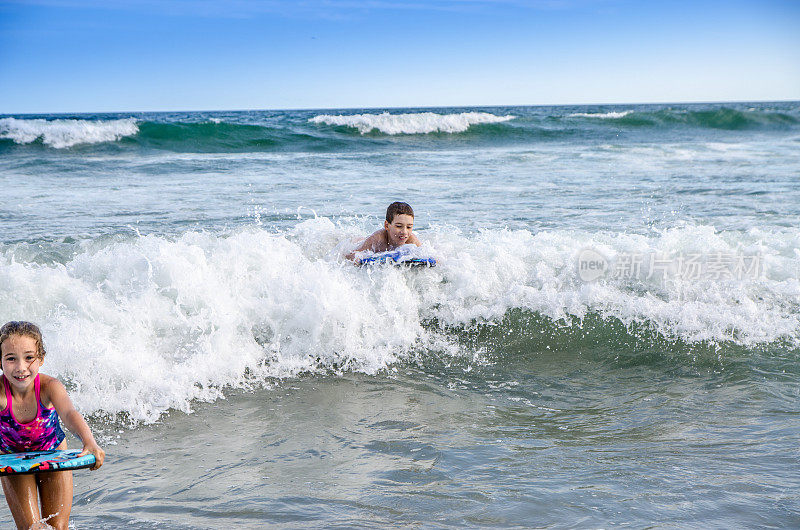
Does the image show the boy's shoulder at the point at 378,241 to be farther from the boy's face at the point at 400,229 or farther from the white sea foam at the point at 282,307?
the white sea foam at the point at 282,307

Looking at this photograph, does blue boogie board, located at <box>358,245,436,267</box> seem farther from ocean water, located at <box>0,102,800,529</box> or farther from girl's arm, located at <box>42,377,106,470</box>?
girl's arm, located at <box>42,377,106,470</box>

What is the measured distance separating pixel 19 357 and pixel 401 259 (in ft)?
12.5

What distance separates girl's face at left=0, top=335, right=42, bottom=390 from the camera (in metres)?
2.61

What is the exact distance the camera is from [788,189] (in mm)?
11828

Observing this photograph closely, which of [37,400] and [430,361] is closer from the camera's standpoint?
[37,400]

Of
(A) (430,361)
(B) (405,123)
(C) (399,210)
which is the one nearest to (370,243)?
(C) (399,210)

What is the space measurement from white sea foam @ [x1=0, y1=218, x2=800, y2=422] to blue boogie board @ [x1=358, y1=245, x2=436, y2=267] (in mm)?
92

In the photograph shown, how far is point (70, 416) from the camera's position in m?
2.73

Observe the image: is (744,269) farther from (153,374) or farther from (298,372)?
(153,374)

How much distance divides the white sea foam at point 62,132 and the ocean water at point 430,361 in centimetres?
1101

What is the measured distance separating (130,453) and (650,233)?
6782mm

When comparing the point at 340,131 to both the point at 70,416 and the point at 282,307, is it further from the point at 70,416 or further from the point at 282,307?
the point at 70,416

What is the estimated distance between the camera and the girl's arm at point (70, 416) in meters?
2.56

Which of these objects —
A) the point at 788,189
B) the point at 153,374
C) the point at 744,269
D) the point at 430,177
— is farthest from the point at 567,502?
the point at 430,177
